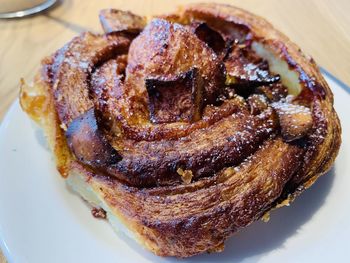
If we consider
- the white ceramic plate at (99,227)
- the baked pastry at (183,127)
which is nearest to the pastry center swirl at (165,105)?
the baked pastry at (183,127)

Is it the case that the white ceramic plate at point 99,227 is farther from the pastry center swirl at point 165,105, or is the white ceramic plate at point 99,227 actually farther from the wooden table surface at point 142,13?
the wooden table surface at point 142,13

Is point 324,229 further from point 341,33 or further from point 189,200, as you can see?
point 341,33

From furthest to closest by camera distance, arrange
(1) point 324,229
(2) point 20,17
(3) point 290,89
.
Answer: (2) point 20,17, (3) point 290,89, (1) point 324,229

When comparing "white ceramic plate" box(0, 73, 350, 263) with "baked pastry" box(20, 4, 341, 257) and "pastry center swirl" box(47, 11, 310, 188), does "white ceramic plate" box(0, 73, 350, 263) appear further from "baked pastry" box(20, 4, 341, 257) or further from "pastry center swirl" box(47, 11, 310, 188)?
"pastry center swirl" box(47, 11, 310, 188)

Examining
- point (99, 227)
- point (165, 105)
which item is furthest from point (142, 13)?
point (99, 227)

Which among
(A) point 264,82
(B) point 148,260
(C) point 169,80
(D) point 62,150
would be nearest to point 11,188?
(D) point 62,150
